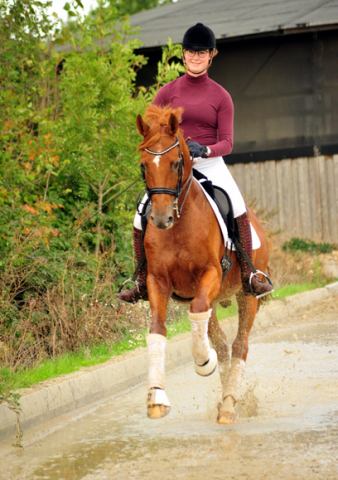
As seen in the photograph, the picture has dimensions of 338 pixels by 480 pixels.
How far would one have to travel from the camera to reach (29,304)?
27.1 ft

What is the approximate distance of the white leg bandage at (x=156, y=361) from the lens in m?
5.15

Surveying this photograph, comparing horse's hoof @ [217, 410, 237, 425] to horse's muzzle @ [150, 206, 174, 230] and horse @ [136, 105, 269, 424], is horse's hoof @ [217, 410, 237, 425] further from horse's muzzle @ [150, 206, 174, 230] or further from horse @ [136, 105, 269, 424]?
horse's muzzle @ [150, 206, 174, 230]

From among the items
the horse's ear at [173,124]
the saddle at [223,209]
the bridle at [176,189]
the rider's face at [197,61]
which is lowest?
the saddle at [223,209]

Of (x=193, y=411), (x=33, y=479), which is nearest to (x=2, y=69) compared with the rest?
(x=193, y=411)

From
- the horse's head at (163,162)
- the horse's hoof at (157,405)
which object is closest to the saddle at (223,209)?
the horse's head at (163,162)

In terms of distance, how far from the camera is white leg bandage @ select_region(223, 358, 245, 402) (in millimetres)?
6348

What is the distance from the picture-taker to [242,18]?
64.8 feet

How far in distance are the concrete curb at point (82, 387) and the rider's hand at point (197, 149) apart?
8.57ft

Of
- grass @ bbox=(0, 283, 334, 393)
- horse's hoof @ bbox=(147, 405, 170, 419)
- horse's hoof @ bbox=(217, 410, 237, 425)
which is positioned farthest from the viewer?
grass @ bbox=(0, 283, 334, 393)

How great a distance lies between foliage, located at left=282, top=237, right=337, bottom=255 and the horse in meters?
10.5

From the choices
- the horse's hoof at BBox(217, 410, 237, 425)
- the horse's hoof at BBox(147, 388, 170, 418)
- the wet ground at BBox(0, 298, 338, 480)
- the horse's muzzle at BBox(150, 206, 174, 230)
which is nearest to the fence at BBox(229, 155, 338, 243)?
the wet ground at BBox(0, 298, 338, 480)

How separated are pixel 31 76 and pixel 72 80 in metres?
0.65

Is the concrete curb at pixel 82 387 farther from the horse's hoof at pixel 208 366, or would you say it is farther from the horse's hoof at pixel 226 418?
the horse's hoof at pixel 208 366

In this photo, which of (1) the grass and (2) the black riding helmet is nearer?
(2) the black riding helmet
